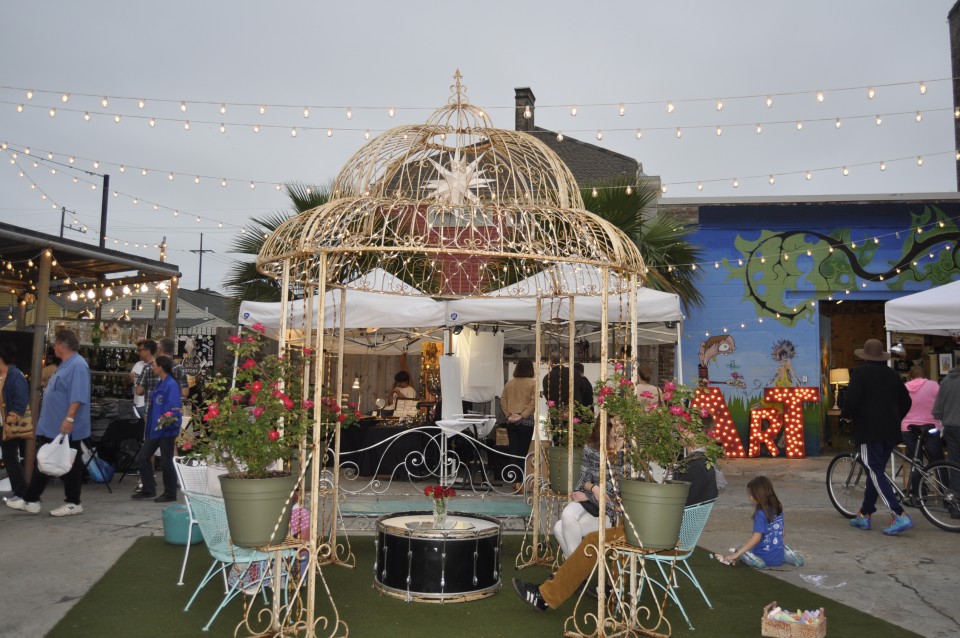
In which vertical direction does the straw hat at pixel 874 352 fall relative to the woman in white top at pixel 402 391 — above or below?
above

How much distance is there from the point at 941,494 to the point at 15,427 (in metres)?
8.32

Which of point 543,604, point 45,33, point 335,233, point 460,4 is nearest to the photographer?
point 335,233

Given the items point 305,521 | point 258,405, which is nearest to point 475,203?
point 258,405

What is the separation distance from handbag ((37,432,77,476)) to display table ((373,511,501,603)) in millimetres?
3415

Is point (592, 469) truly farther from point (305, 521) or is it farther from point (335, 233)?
point (335, 233)

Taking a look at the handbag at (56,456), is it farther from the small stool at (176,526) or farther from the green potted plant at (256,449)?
the green potted plant at (256,449)

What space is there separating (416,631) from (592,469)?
1.59 metres

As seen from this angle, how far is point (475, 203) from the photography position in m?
4.48

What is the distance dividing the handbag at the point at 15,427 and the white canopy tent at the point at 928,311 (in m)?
8.57

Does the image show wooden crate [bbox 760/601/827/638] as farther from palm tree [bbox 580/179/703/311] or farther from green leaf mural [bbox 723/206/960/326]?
green leaf mural [bbox 723/206/960/326]

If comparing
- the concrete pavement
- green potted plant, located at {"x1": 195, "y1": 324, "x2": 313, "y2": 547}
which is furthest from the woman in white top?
green potted plant, located at {"x1": 195, "y1": 324, "x2": 313, "y2": 547}

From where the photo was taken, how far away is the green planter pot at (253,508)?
3816mm

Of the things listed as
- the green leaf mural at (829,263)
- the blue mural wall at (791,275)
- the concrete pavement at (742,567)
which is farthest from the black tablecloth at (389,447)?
the green leaf mural at (829,263)

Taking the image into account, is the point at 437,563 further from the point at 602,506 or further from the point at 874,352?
the point at 874,352
